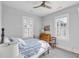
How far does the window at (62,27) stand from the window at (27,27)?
6.31 feet

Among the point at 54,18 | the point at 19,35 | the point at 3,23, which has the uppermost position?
the point at 54,18

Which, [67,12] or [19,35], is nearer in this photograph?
[67,12]

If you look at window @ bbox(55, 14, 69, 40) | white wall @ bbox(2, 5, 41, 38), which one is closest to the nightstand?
window @ bbox(55, 14, 69, 40)

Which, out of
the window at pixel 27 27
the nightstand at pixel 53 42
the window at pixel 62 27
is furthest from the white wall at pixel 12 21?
the window at pixel 62 27

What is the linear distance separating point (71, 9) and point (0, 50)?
14.1 ft

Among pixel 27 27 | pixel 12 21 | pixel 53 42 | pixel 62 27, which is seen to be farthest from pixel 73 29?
pixel 12 21

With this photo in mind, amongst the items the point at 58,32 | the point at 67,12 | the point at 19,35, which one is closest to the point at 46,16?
the point at 58,32

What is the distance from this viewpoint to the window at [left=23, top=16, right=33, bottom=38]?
602cm

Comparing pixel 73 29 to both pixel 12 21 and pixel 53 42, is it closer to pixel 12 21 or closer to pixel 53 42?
pixel 53 42

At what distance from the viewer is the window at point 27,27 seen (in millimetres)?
6023

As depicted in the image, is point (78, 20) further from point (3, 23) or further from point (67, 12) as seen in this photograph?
point (3, 23)

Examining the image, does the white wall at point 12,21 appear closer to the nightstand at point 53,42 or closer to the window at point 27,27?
the window at point 27,27

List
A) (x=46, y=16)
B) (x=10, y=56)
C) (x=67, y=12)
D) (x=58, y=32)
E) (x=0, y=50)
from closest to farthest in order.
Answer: (x=0, y=50) → (x=10, y=56) → (x=67, y=12) → (x=58, y=32) → (x=46, y=16)

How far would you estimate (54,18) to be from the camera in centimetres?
624
